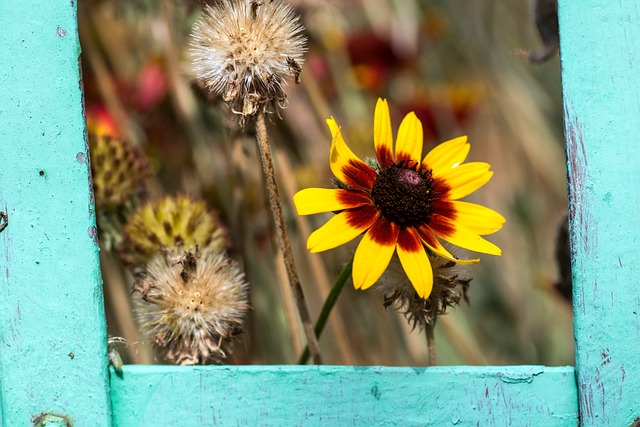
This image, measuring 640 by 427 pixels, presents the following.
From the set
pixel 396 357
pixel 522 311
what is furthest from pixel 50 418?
pixel 522 311

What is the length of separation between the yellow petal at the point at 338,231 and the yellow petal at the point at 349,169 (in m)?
0.03

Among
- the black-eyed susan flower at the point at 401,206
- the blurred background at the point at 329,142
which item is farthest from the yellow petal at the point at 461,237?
the blurred background at the point at 329,142

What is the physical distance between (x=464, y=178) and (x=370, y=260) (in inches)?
5.6

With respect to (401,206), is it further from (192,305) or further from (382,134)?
(192,305)

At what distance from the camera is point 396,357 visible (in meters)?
1.37

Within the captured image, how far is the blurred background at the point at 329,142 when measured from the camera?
114cm

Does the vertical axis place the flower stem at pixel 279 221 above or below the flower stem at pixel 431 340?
above

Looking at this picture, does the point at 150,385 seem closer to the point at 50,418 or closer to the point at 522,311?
the point at 50,418

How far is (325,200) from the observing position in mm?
631

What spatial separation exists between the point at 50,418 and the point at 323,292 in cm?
49

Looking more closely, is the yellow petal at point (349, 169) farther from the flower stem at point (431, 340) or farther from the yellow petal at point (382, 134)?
the flower stem at point (431, 340)

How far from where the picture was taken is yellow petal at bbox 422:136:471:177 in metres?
0.70

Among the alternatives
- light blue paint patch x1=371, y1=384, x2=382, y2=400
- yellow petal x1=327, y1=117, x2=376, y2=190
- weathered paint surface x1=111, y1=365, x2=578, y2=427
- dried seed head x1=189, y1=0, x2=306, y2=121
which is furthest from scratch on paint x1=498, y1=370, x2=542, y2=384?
dried seed head x1=189, y1=0, x2=306, y2=121

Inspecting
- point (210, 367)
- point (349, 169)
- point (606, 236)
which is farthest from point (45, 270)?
point (606, 236)
